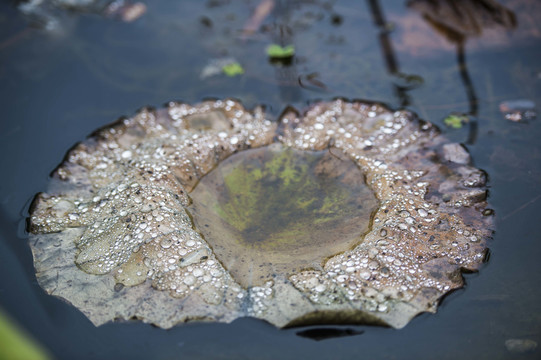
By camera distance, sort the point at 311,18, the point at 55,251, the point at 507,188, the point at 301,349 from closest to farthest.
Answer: the point at 301,349
the point at 55,251
the point at 507,188
the point at 311,18

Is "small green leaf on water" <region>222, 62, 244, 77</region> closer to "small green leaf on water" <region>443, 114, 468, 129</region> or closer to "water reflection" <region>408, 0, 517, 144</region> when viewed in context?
"small green leaf on water" <region>443, 114, 468, 129</region>

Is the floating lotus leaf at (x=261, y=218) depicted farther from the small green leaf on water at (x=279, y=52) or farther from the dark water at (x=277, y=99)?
the small green leaf on water at (x=279, y=52)

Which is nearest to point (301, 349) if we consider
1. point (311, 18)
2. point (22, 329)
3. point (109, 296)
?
point (109, 296)

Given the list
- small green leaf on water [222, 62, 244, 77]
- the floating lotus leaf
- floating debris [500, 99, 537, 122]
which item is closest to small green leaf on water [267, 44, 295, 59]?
small green leaf on water [222, 62, 244, 77]

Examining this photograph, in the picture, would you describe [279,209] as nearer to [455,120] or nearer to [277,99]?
[277,99]

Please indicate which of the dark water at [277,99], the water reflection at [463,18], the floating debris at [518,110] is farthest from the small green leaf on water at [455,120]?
the water reflection at [463,18]

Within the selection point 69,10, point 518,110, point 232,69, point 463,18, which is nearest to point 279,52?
point 232,69

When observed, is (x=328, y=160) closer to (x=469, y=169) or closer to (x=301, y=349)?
(x=469, y=169)
